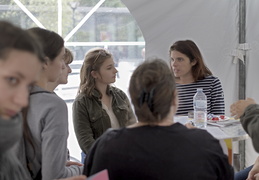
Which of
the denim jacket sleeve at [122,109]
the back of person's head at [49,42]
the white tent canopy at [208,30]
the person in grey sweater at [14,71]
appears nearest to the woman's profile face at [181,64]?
the white tent canopy at [208,30]

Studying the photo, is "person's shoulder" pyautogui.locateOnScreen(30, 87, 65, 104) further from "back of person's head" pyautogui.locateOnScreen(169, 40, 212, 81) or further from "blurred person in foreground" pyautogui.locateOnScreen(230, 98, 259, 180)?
"back of person's head" pyautogui.locateOnScreen(169, 40, 212, 81)

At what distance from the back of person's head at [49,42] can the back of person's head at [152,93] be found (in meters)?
0.46

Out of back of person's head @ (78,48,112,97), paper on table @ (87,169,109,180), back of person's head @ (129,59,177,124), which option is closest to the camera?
paper on table @ (87,169,109,180)

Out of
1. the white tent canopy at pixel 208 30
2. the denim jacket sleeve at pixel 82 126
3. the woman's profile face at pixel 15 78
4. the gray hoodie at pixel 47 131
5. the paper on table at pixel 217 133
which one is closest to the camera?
the woman's profile face at pixel 15 78

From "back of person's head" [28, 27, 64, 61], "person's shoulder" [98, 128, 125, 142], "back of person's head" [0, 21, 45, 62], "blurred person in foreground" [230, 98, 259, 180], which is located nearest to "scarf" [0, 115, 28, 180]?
"back of person's head" [0, 21, 45, 62]

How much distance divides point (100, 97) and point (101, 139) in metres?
1.33

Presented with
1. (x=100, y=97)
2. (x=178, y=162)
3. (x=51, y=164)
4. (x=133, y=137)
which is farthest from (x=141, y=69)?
(x=100, y=97)

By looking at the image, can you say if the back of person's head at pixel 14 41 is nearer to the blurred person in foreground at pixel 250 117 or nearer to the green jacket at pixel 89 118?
the blurred person in foreground at pixel 250 117

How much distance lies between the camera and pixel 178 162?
1.30m

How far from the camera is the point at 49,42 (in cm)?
168

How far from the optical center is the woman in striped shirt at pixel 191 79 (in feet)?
10.1

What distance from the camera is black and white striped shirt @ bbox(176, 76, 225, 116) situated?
3.08 m

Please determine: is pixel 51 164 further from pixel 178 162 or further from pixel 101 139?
pixel 178 162

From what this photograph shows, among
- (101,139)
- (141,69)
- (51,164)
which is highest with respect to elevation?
(141,69)
